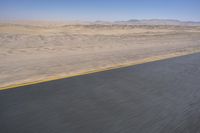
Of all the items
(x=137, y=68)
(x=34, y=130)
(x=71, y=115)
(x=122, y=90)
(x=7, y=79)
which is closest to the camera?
(x=34, y=130)

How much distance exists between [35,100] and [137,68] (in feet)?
18.6

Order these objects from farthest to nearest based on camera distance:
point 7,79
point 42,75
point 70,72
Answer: point 70,72 → point 42,75 → point 7,79

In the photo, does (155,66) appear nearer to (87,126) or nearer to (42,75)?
(42,75)

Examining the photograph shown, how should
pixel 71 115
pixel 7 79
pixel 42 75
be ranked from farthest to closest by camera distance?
pixel 42 75 → pixel 7 79 → pixel 71 115

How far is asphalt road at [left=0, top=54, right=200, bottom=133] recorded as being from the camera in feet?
13.8

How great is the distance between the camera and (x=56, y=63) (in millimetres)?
10680

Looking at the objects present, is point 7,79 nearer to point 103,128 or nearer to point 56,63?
point 56,63

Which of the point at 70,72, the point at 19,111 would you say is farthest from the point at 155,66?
the point at 19,111

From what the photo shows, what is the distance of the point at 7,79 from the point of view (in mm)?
7531

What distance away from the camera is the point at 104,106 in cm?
525

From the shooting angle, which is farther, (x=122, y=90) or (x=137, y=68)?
(x=137, y=68)

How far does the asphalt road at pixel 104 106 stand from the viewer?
421cm

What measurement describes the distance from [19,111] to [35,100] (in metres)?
0.73

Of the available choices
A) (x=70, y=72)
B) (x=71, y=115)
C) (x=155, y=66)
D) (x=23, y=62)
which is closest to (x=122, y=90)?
(x=71, y=115)
